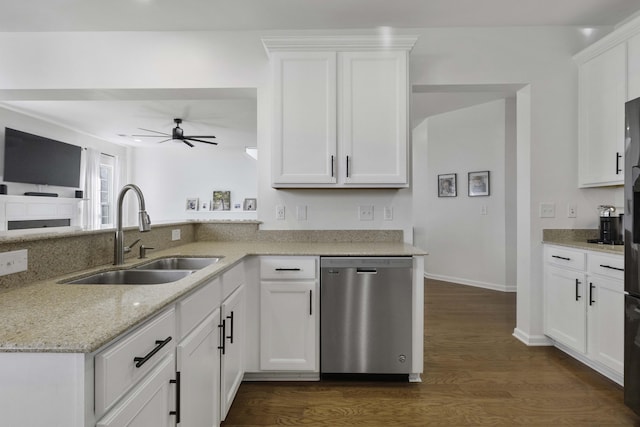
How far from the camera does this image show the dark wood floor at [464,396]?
1.81m

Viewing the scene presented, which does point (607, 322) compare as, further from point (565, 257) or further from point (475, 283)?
point (475, 283)

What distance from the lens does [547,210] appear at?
9.00 feet

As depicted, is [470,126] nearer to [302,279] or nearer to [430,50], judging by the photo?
[430,50]

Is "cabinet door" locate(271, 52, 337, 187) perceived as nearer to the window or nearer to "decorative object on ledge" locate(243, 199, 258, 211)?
"decorative object on ledge" locate(243, 199, 258, 211)

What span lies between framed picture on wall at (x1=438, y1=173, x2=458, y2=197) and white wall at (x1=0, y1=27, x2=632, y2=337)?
2.29 metres

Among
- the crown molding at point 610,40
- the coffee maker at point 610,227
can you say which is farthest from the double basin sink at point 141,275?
the crown molding at point 610,40

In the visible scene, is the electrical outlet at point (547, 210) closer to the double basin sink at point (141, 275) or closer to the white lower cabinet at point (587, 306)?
the white lower cabinet at point (587, 306)

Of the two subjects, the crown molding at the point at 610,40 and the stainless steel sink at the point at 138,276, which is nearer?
the stainless steel sink at the point at 138,276

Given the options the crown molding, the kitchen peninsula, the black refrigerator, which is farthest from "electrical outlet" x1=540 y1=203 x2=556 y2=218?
A: the kitchen peninsula

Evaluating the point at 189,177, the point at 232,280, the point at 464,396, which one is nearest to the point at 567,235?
the point at 464,396

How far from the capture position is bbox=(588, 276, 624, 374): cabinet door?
2.04 meters

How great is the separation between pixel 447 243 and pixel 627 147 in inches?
137

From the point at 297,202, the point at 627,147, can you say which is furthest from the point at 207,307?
the point at 627,147

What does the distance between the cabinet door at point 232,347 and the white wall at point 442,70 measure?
124cm
